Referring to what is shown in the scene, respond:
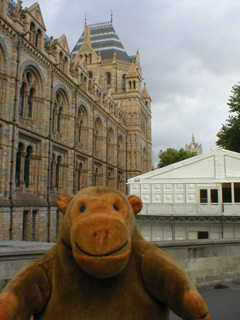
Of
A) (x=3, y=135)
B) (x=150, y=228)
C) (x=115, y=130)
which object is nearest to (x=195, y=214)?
(x=150, y=228)

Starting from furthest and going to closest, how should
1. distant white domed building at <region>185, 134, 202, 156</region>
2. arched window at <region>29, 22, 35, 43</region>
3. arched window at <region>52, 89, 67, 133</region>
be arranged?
distant white domed building at <region>185, 134, 202, 156</region>, arched window at <region>52, 89, 67, 133</region>, arched window at <region>29, 22, 35, 43</region>

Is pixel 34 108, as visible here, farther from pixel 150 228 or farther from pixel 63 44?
pixel 150 228

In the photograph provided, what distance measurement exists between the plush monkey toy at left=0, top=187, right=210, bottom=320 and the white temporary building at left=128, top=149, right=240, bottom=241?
40.9 feet

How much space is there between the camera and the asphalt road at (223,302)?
4734mm

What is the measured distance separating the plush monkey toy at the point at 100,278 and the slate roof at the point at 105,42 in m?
48.0

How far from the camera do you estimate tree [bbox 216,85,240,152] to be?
22188mm

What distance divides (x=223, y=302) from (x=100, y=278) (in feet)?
14.1

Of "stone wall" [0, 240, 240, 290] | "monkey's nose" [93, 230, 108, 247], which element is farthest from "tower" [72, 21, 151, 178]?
"monkey's nose" [93, 230, 108, 247]

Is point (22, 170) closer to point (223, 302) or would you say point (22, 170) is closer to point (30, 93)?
point (30, 93)

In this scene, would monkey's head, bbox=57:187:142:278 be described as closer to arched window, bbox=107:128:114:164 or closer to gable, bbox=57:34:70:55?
gable, bbox=57:34:70:55

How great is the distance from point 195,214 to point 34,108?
11973 mm

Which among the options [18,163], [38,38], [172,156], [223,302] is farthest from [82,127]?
[223,302]

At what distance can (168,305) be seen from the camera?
84.8 inches

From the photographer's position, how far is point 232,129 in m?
22.4
